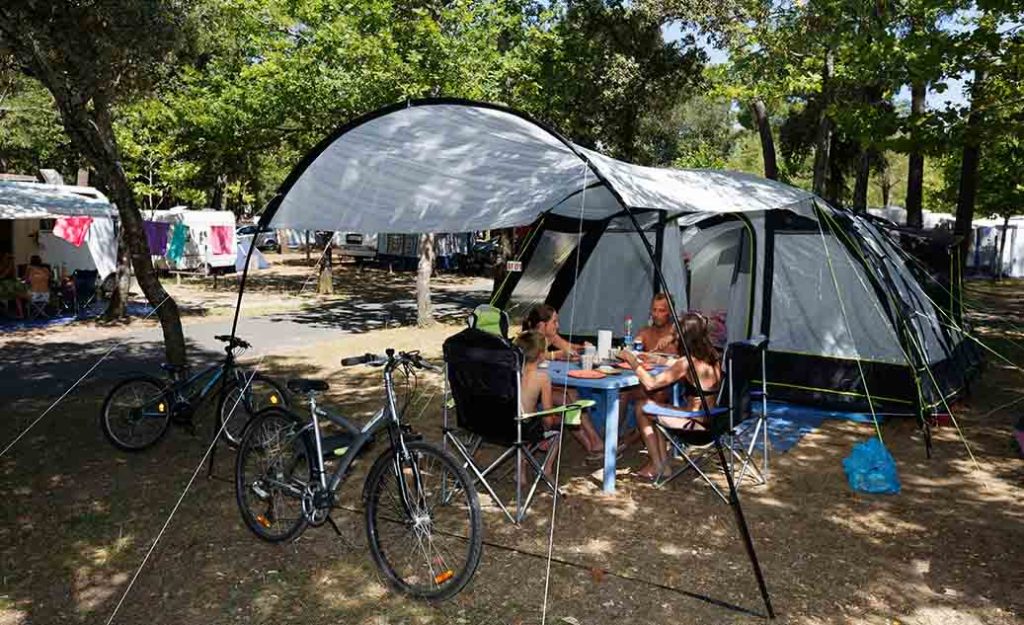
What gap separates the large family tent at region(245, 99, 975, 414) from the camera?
5.20 m

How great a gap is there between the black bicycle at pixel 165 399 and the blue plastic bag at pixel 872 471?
165 inches

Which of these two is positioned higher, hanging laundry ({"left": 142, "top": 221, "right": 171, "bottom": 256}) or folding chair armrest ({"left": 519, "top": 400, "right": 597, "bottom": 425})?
hanging laundry ({"left": 142, "top": 221, "right": 171, "bottom": 256})

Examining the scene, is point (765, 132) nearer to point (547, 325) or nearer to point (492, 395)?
point (547, 325)

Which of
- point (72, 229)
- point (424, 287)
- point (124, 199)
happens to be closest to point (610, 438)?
point (124, 199)

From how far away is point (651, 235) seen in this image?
8.28 meters

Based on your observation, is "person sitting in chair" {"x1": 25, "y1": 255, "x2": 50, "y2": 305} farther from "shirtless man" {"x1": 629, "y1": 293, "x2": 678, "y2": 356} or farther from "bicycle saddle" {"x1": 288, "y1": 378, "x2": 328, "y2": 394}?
"bicycle saddle" {"x1": 288, "y1": 378, "x2": 328, "y2": 394}

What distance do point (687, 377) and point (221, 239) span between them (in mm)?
21237

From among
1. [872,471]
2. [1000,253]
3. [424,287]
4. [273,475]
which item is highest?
[1000,253]

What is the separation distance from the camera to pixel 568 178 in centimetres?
506

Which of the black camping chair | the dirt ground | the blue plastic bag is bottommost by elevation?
the dirt ground

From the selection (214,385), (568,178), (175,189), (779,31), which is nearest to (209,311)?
(175,189)

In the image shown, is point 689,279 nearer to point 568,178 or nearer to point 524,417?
point 568,178

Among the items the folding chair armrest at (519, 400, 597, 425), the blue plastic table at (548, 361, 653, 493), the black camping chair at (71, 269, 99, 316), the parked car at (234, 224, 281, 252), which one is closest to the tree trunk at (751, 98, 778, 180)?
the blue plastic table at (548, 361, 653, 493)

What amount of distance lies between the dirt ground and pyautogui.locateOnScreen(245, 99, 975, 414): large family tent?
1138 mm
